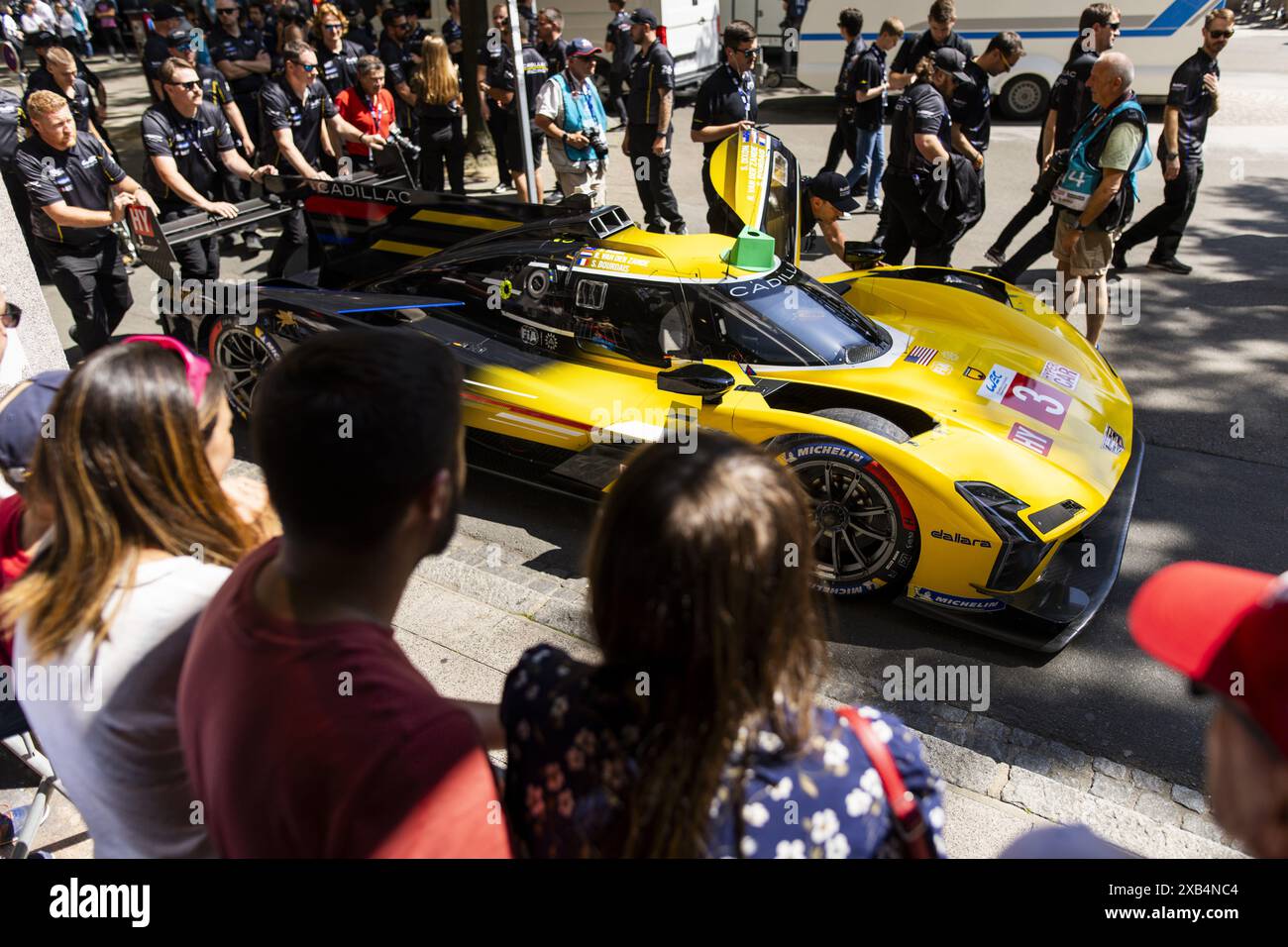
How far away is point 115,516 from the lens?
1589 millimetres

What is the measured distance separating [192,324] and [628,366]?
2849 millimetres

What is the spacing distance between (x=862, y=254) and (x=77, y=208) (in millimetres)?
4698

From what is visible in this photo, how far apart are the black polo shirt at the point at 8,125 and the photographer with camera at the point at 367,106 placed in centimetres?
262

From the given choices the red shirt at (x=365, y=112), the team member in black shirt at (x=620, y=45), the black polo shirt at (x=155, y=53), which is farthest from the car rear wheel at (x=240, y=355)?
the team member in black shirt at (x=620, y=45)

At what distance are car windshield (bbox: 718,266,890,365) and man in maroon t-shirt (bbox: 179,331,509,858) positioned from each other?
3.03m

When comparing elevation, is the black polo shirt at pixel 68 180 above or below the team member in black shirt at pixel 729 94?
below

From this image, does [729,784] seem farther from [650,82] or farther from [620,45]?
[620,45]

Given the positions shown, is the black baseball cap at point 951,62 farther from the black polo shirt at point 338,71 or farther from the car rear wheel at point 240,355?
the black polo shirt at point 338,71

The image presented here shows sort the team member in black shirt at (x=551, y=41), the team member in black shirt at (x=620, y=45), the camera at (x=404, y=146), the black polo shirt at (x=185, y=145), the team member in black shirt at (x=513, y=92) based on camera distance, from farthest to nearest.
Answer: the team member in black shirt at (x=620, y=45) < the team member in black shirt at (x=551, y=41) < the team member in black shirt at (x=513, y=92) < the camera at (x=404, y=146) < the black polo shirt at (x=185, y=145)

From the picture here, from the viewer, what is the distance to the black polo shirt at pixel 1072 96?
7.24 metres

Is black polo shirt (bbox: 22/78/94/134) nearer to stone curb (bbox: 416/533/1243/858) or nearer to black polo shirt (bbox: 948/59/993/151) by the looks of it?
stone curb (bbox: 416/533/1243/858)

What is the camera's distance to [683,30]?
13672 mm

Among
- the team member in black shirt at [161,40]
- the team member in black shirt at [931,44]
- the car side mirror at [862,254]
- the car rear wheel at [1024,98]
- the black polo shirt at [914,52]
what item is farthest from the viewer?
the car rear wheel at [1024,98]

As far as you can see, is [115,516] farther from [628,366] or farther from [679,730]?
[628,366]
